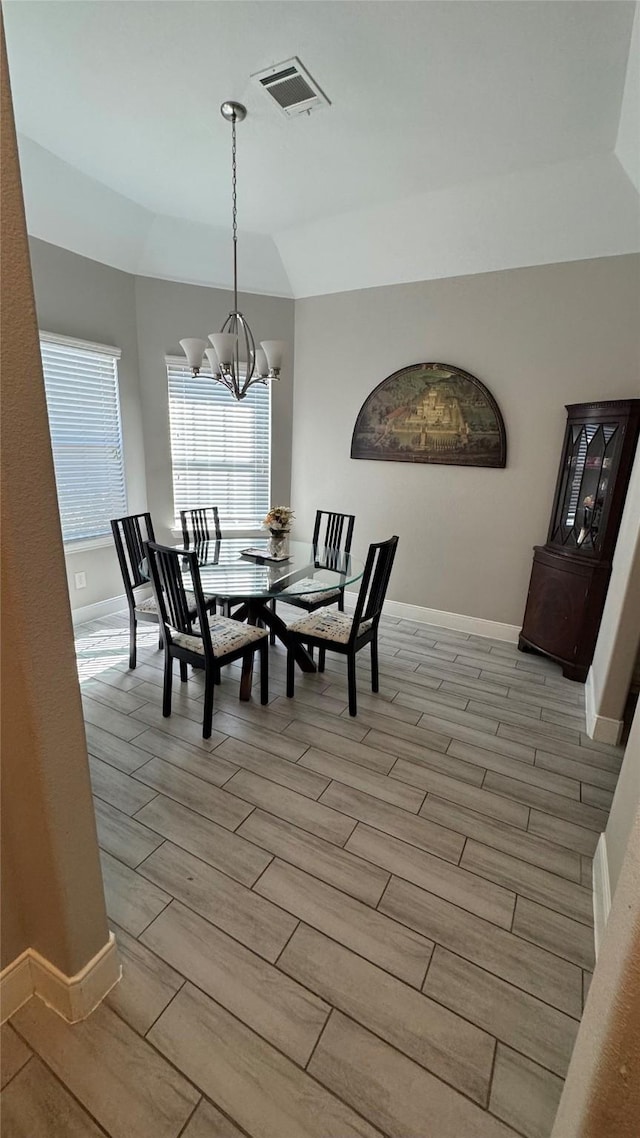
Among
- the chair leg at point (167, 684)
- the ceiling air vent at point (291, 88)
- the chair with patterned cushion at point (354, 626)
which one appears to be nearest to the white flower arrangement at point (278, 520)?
the chair with patterned cushion at point (354, 626)

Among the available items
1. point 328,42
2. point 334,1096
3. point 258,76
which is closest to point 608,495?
point 328,42

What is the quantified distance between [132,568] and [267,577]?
1.13 m

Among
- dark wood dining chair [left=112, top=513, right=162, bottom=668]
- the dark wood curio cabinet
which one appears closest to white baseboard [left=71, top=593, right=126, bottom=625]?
dark wood dining chair [left=112, top=513, right=162, bottom=668]

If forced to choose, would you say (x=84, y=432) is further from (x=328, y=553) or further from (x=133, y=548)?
(x=328, y=553)

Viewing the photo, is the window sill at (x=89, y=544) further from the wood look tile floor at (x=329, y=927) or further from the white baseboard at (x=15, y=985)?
the white baseboard at (x=15, y=985)

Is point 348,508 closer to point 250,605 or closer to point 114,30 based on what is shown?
point 250,605

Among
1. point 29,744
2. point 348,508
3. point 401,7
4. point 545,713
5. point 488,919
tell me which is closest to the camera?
point 29,744

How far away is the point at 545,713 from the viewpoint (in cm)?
276

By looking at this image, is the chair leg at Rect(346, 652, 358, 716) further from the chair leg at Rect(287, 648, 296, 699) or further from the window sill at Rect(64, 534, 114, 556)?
the window sill at Rect(64, 534, 114, 556)

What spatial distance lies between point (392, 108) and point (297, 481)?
9.25 ft

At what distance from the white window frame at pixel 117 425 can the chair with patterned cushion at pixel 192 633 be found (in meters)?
1.46

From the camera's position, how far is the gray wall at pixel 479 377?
315 cm

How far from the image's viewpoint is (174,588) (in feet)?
7.75

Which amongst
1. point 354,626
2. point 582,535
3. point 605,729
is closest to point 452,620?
point 582,535
